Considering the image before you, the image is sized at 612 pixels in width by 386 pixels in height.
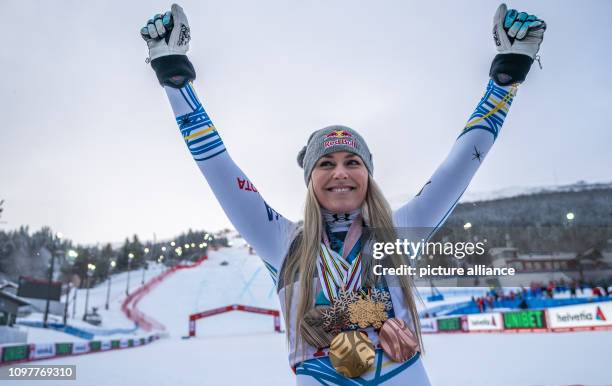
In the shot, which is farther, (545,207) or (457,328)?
(457,328)

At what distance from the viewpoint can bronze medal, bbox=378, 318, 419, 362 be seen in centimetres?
183

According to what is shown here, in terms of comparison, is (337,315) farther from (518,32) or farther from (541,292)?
(541,292)

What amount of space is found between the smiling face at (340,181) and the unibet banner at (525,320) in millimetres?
17979

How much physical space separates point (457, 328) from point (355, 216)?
858 inches

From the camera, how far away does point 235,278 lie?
56.8 m

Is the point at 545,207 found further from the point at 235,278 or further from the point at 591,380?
the point at 235,278

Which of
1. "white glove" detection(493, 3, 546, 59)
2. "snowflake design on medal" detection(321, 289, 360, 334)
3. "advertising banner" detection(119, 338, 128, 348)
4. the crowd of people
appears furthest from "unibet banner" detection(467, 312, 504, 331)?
"snowflake design on medal" detection(321, 289, 360, 334)

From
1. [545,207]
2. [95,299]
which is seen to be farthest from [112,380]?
[95,299]

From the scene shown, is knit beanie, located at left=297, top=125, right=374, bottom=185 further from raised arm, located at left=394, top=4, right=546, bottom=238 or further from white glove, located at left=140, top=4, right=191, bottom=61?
white glove, located at left=140, top=4, right=191, bottom=61

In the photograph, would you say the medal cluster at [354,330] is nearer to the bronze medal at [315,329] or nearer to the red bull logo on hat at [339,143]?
the bronze medal at [315,329]

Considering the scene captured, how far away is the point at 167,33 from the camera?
2.34 metres

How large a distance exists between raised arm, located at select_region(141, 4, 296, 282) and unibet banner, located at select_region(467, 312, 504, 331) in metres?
19.6

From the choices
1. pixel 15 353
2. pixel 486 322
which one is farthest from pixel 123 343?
pixel 486 322

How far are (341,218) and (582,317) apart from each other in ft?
56.0
